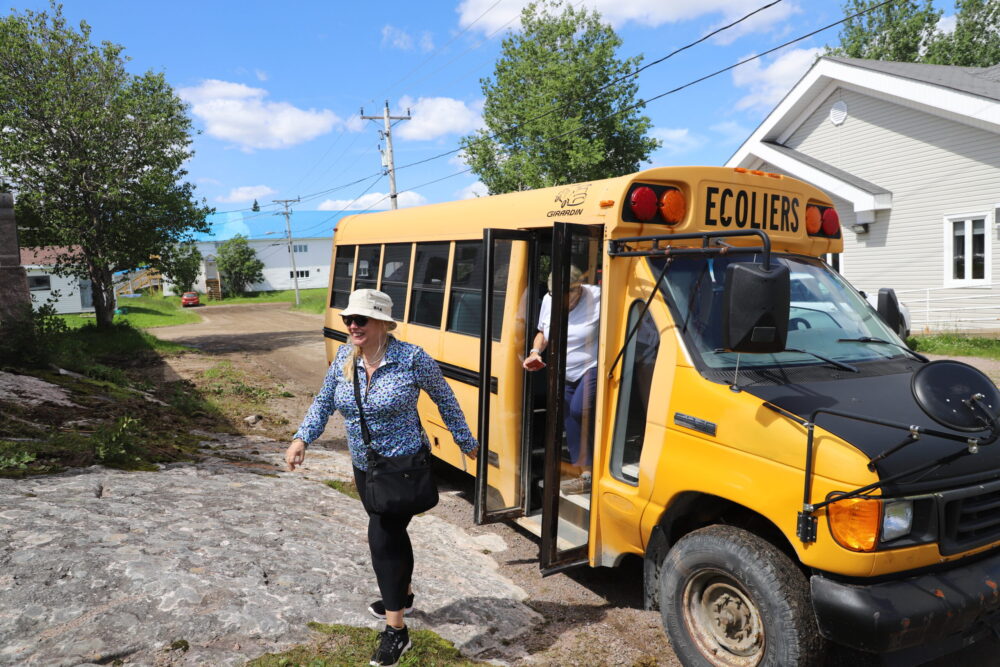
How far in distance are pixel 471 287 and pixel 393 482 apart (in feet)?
7.98

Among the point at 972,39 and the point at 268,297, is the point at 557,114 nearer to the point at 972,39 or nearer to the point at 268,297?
the point at 972,39

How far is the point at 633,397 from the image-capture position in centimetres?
392

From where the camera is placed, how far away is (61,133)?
18578mm

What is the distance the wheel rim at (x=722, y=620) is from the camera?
3129 mm

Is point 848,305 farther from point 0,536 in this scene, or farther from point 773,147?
point 773,147

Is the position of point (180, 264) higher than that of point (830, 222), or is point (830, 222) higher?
point (180, 264)

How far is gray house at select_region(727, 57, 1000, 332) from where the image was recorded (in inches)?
562

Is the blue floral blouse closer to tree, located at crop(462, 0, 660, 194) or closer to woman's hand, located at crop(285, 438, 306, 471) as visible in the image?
woman's hand, located at crop(285, 438, 306, 471)

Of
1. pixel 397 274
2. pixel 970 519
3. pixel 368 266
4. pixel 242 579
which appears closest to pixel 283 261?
pixel 368 266

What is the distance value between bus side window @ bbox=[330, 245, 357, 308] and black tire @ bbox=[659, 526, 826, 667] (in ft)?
18.2

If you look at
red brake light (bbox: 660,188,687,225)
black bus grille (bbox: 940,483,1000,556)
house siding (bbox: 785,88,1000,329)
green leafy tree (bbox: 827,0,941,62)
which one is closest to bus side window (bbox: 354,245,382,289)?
red brake light (bbox: 660,188,687,225)

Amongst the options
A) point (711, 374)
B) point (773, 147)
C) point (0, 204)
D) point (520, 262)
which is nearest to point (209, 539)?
point (520, 262)

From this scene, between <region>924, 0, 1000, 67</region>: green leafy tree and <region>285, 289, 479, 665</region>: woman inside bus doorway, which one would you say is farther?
<region>924, 0, 1000, 67</region>: green leafy tree

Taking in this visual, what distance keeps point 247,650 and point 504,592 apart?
5.64 feet
